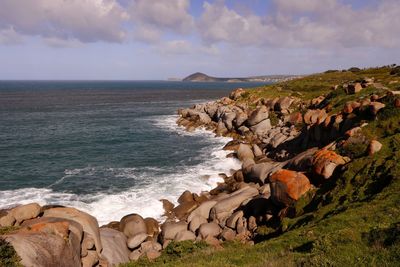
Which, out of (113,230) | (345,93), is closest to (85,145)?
(113,230)

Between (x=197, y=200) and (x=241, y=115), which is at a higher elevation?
(x=241, y=115)

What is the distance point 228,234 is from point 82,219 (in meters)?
11.9

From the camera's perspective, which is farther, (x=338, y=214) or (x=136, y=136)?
(x=136, y=136)

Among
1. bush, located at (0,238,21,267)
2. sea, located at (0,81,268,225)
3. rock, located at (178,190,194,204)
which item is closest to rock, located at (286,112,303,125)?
sea, located at (0,81,268,225)

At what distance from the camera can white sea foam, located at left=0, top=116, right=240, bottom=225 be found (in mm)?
37344

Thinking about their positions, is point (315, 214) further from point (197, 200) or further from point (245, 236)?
point (197, 200)

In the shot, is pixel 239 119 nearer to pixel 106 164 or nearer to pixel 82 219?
pixel 106 164

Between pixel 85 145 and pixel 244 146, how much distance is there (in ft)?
95.8

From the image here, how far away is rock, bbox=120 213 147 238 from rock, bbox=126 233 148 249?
1446 mm

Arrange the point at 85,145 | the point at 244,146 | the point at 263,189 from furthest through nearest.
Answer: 1. the point at 85,145
2. the point at 244,146
3. the point at 263,189

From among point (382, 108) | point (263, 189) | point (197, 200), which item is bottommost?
point (197, 200)

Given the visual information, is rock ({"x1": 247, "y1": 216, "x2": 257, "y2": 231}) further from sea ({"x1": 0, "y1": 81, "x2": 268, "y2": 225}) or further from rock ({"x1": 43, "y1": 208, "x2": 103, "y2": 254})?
rock ({"x1": 43, "y1": 208, "x2": 103, "y2": 254})

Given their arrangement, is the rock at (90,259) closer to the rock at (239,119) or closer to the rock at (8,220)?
the rock at (8,220)

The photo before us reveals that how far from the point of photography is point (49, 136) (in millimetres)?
70125
